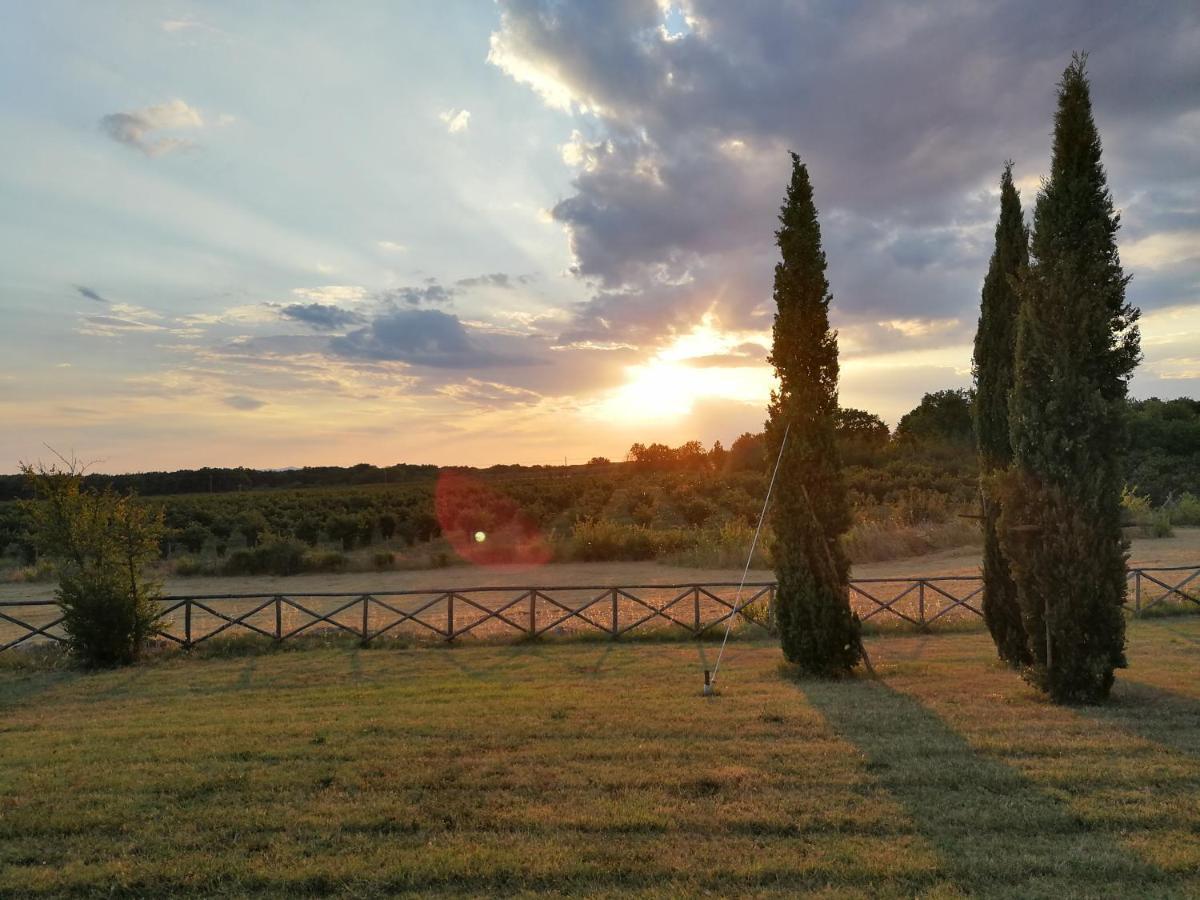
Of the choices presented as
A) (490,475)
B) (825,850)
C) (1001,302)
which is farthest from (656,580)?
(490,475)

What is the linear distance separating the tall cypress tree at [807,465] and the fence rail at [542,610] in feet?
3.82

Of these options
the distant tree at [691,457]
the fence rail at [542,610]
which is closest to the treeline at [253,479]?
the distant tree at [691,457]

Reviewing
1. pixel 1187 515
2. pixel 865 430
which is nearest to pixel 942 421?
pixel 865 430

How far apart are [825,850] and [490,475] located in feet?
339

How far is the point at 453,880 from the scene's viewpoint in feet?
13.9

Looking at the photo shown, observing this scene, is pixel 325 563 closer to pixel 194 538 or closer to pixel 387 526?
pixel 387 526

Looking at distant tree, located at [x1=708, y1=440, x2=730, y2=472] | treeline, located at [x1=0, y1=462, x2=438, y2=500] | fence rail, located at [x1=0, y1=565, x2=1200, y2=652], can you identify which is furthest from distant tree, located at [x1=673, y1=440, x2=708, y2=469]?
fence rail, located at [x1=0, y1=565, x2=1200, y2=652]

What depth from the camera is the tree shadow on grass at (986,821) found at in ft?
13.5

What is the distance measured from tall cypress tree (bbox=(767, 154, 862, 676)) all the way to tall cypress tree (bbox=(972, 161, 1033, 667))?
73.2 inches

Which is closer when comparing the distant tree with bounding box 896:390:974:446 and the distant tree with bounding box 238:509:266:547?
the distant tree with bounding box 238:509:266:547

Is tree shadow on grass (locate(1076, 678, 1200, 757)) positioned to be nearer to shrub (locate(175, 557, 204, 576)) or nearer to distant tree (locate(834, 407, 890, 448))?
shrub (locate(175, 557, 204, 576))

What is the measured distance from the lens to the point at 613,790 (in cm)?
556

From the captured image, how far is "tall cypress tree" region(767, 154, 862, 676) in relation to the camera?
9.77 m

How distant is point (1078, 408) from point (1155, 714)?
301 centimetres
